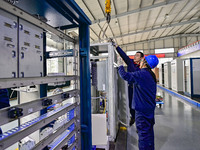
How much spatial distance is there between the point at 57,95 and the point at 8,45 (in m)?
0.61

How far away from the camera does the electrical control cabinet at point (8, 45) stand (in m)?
0.74

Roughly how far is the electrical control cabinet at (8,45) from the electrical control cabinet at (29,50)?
0.05 meters

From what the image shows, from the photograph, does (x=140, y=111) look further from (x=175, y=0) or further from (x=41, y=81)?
(x=175, y=0)

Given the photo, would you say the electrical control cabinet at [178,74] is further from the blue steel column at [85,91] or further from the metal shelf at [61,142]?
the metal shelf at [61,142]

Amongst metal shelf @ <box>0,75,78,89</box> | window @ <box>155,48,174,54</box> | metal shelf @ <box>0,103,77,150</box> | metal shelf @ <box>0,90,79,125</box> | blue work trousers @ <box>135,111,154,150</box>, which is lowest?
blue work trousers @ <box>135,111,154,150</box>

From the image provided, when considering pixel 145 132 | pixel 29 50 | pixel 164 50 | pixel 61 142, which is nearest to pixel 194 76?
pixel 145 132

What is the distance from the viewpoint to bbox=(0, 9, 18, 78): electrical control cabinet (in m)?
0.74

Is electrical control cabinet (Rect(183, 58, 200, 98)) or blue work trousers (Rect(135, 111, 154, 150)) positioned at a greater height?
electrical control cabinet (Rect(183, 58, 200, 98))

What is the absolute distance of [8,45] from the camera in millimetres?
782

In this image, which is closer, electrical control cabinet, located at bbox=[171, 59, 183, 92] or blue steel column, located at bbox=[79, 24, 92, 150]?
blue steel column, located at bbox=[79, 24, 92, 150]

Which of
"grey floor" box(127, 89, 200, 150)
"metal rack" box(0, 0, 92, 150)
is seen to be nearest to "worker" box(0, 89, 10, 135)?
"metal rack" box(0, 0, 92, 150)

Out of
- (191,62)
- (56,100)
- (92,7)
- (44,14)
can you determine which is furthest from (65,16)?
(191,62)

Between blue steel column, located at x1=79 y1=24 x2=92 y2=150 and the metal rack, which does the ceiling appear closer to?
blue steel column, located at x1=79 y1=24 x2=92 y2=150

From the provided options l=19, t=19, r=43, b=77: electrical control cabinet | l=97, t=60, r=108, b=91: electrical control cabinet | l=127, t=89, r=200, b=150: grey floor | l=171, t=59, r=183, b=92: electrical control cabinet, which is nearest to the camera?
l=19, t=19, r=43, b=77: electrical control cabinet
